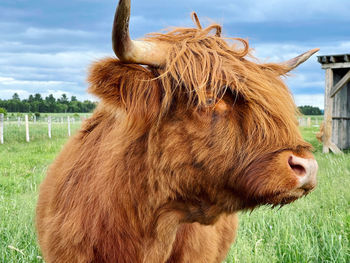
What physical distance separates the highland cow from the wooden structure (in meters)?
13.2

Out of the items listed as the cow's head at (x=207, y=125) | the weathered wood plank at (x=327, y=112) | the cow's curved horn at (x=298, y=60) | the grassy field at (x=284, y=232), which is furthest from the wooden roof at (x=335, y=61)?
the cow's head at (x=207, y=125)

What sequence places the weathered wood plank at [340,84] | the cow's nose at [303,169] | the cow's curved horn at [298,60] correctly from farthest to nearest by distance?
the weathered wood plank at [340,84]
the cow's curved horn at [298,60]
the cow's nose at [303,169]

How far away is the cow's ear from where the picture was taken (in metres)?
2.38

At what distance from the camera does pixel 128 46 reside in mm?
2250

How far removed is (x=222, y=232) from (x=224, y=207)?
124cm

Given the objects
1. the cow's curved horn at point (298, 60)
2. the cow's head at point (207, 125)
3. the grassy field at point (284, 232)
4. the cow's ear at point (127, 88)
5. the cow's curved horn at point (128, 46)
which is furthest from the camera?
the grassy field at point (284, 232)

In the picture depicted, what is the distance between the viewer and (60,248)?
282 centimetres

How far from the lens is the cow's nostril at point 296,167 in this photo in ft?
7.16

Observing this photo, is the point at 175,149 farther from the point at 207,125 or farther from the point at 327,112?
the point at 327,112

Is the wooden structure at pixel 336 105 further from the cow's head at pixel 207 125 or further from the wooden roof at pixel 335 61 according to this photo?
the cow's head at pixel 207 125

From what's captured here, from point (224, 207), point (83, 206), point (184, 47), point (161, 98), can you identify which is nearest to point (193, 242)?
point (224, 207)

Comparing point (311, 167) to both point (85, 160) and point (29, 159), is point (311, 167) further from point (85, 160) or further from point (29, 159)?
point (29, 159)

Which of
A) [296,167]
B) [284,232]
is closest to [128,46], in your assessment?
[296,167]

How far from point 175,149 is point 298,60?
1473 mm
